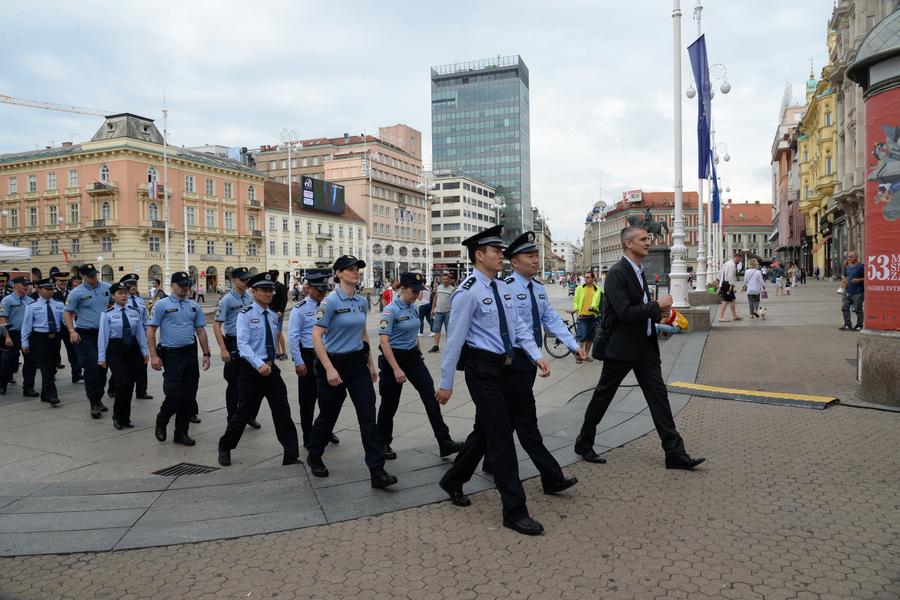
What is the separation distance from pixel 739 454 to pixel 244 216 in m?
68.4

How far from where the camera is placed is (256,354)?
19.0ft

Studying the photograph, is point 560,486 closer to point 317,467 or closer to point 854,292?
point 317,467

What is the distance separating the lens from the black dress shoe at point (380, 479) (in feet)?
16.0

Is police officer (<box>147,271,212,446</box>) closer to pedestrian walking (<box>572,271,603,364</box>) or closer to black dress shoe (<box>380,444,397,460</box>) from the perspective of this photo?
black dress shoe (<box>380,444,397,460</box>)

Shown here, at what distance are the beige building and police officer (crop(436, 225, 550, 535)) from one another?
5477 cm

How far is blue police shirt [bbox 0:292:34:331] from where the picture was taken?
10047 mm

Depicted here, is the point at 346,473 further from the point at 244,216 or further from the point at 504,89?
the point at 504,89

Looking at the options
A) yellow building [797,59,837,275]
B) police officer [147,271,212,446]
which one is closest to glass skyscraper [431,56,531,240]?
yellow building [797,59,837,275]

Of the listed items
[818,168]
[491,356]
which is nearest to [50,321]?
[491,356]

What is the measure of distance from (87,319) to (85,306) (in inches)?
7.0

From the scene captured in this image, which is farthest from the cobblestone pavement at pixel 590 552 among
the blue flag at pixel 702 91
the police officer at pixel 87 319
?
the blue flag at pixel 702 91

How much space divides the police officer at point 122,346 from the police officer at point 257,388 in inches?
79.9

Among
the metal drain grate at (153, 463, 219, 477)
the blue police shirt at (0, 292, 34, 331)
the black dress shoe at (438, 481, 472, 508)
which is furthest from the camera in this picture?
the blue police shirt at (0, 292, 34, 331)

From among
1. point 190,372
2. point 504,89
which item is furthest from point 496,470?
point 504,89
